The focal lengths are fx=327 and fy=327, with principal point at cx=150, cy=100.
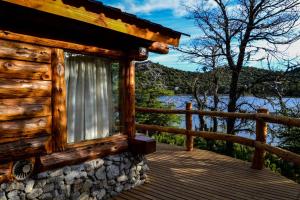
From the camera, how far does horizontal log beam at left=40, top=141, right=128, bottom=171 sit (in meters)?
4.21

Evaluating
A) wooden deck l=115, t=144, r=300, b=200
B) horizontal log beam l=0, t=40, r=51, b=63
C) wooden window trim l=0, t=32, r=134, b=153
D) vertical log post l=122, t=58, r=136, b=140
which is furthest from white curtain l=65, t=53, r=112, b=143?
wooden deck l=115, t=144, r=300, b=200

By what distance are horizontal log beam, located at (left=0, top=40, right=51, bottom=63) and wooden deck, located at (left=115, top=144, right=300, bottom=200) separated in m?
2.38

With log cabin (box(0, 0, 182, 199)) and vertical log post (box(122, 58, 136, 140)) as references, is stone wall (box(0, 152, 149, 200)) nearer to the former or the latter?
log cabin (box(0, 0, 182, 199))

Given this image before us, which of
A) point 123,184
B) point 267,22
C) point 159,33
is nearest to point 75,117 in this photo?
point 123,184

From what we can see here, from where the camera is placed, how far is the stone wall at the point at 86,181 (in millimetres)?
4008

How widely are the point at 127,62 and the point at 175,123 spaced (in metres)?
10.4

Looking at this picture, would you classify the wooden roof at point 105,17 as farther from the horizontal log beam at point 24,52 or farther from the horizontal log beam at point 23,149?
the horizontal log beam at point 23,149

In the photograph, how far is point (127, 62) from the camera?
5.45 metres

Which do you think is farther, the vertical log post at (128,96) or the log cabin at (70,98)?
the vertical log post at (128,96)

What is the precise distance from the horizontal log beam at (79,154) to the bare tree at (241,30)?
6096mm

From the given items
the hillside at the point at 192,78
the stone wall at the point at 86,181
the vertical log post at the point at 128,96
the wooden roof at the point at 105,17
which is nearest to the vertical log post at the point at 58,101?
the stone wall at the point at 86,181

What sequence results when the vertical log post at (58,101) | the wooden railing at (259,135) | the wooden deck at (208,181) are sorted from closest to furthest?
the vertical log post at (58,101)
the wooden deck at (208,181)
the wooden railing at (259,135)

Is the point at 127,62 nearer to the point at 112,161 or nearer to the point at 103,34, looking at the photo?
the point at 103,34

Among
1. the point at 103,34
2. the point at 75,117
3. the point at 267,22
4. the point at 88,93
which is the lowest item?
the point at 75,117
